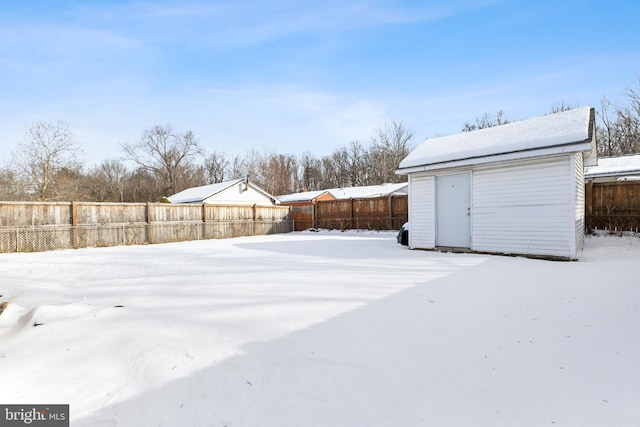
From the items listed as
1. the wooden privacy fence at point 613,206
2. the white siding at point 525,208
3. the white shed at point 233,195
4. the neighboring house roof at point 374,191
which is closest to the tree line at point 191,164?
the neighboring house roof at point 374,191

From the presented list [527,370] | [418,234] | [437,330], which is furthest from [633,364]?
[418,234]

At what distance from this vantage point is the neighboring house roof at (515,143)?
22.2 feet

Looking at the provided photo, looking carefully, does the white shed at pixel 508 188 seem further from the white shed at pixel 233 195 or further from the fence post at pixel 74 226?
the white shed at pixel 233 195

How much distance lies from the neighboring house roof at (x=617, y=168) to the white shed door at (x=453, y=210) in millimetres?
7870

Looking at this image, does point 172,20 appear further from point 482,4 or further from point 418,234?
point 418,234

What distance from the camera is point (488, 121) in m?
27.8

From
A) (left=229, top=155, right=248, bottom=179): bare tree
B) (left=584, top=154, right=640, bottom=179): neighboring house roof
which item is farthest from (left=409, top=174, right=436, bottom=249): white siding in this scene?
(left=229, top=155, right=248, bottom=179): bare tree

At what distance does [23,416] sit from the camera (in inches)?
75.0

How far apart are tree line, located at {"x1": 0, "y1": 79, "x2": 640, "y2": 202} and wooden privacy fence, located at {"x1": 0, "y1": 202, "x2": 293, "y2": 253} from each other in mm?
12680

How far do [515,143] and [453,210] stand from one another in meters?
2.22

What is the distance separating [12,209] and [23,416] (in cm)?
1140

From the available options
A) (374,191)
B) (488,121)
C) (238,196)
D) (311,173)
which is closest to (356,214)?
(374,191)

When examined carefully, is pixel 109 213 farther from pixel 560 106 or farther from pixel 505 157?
pixel 560 106

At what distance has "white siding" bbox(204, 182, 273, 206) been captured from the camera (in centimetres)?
1931
